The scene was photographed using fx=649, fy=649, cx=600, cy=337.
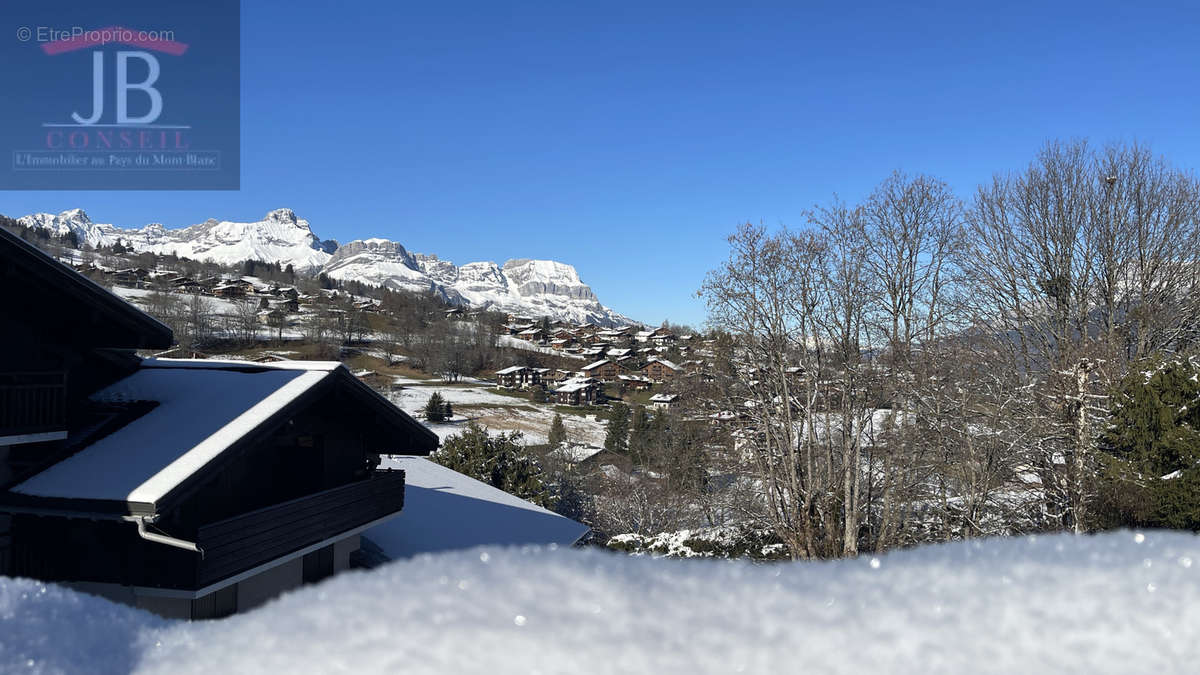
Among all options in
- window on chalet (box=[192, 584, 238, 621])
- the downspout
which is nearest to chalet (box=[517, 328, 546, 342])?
window on chalet (box=[192, 584, 238, 621])

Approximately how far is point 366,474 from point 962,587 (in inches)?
433

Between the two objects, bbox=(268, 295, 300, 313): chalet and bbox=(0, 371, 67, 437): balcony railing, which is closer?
bbox=(0, 371, 67, 437): balcony railing

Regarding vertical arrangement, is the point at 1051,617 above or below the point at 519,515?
above

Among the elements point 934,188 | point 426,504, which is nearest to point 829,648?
point 426,504

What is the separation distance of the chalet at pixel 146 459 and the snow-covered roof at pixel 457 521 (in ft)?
8.33

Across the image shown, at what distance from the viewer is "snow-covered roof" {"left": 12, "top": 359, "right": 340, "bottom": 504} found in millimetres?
6703

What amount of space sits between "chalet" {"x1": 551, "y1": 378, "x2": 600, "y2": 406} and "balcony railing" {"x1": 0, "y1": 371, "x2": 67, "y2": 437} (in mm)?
57852

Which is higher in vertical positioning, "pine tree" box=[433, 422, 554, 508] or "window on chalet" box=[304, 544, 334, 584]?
"window on chalet" box=[304, 544, 334, 584]

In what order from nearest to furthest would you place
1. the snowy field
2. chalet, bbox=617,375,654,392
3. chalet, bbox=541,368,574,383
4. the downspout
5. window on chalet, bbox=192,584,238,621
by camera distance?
the downspout
window on chalet, bbox=192,584,238,621
the snowy field
chalet, bbox=617,375,654,392
chalet, bbox=541,368,574,383

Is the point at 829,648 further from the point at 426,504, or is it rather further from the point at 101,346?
the point at 426,504

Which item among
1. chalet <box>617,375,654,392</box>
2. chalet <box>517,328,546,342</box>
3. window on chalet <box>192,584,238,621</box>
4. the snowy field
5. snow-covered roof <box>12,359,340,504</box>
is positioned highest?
chalet <box>517,328,546,342</box>

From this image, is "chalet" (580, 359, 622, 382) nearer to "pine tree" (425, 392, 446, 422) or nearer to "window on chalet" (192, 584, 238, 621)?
"pine tree" (425, 392, 446, 422)

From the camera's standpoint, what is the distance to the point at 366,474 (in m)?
10.8

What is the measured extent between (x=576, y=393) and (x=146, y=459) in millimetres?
59032
